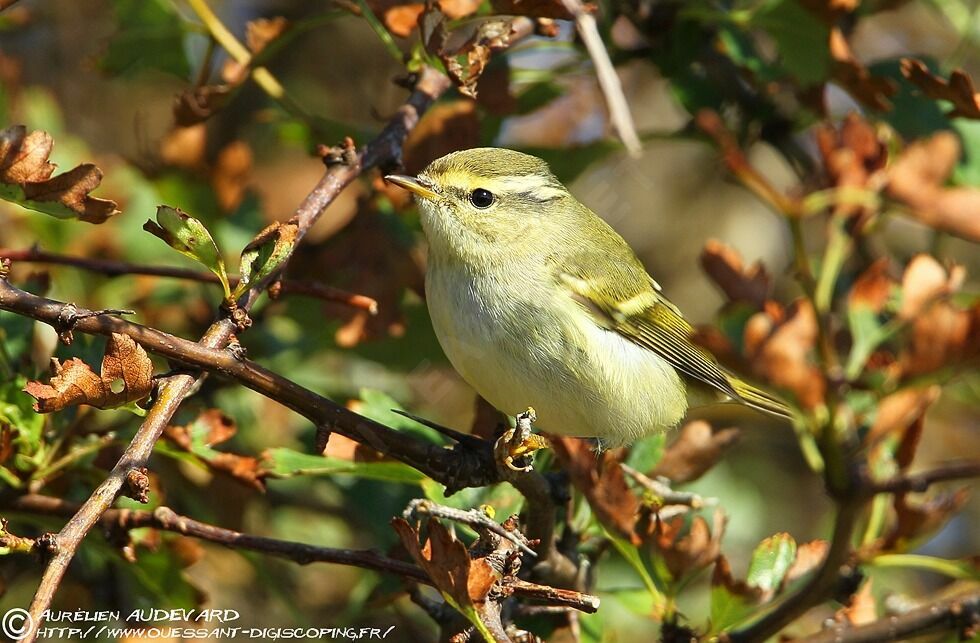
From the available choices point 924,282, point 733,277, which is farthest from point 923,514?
point 733,277

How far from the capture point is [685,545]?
7.00ft

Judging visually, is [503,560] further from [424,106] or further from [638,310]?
[638,310]

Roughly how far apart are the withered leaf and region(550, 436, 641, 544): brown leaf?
0.91 m

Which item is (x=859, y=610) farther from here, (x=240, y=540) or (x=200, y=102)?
(x=200, y=102)

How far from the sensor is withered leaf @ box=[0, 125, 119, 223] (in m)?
1.92

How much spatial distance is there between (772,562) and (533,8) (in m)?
1.23

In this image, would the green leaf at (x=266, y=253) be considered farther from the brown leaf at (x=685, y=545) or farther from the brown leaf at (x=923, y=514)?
the brown leaf at (x=923, y=514)

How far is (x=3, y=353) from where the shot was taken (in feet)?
7.94

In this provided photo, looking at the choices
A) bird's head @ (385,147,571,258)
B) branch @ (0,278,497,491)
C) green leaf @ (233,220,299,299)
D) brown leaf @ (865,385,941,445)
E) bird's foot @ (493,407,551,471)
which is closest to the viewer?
brown leaf @ (865,385,941,445)

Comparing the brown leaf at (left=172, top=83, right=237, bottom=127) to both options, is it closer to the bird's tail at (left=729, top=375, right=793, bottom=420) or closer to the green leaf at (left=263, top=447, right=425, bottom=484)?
the green leaf at (left=263, top=447, right=425, bottom=484)

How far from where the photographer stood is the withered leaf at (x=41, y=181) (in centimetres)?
192

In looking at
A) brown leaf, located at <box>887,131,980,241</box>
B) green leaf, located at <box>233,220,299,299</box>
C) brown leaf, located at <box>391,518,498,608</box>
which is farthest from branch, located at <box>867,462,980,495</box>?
green leaf, located at <box>233,220,299,299</box>

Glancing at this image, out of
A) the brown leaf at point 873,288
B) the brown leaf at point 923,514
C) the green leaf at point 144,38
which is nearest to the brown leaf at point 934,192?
the brown leaf at point 873,288

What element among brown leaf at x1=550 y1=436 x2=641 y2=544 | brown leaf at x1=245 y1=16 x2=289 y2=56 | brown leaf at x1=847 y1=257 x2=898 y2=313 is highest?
brown leaf at x1=245 y1=16 x2=289 y2=56
